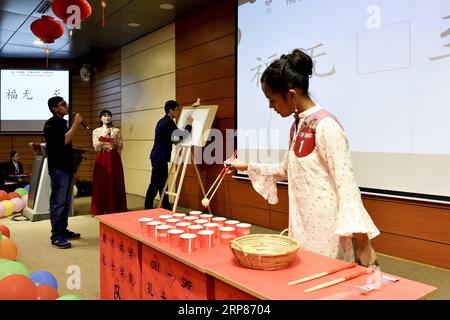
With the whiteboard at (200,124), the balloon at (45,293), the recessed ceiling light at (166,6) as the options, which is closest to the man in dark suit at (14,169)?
the whiteboard at (200,124)

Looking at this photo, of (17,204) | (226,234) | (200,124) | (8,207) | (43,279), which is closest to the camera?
(226,234)

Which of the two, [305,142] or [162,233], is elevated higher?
[305,142]

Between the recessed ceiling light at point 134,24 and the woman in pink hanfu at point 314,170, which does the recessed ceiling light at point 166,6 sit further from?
the woman in pink hanfu at point 314,170

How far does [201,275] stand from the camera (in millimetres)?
1228

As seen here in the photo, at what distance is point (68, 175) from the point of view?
356 cm

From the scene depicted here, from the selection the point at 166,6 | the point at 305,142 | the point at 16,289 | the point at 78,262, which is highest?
the point at 166,6

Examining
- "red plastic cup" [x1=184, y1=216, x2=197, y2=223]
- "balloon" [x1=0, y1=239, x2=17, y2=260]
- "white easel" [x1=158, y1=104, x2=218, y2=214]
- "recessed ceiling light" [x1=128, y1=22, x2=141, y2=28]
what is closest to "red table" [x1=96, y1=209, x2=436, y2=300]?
"red plastic cup" [x1=184, y1=216, x2=197, y2=223]

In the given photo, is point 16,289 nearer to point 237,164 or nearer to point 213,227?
point 213,227

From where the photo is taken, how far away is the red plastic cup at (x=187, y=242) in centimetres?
137

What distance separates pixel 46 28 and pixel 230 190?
2826 mm

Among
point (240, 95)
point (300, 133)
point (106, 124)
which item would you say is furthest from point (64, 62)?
point (300, 133)

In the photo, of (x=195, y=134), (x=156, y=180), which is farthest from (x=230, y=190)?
(x=156, y=180)

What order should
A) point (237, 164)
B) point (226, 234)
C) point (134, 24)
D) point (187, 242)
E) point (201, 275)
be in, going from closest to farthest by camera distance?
point (201, 275), point (187, 242), point (226, 234), point (237, 164), point (134, 24)
